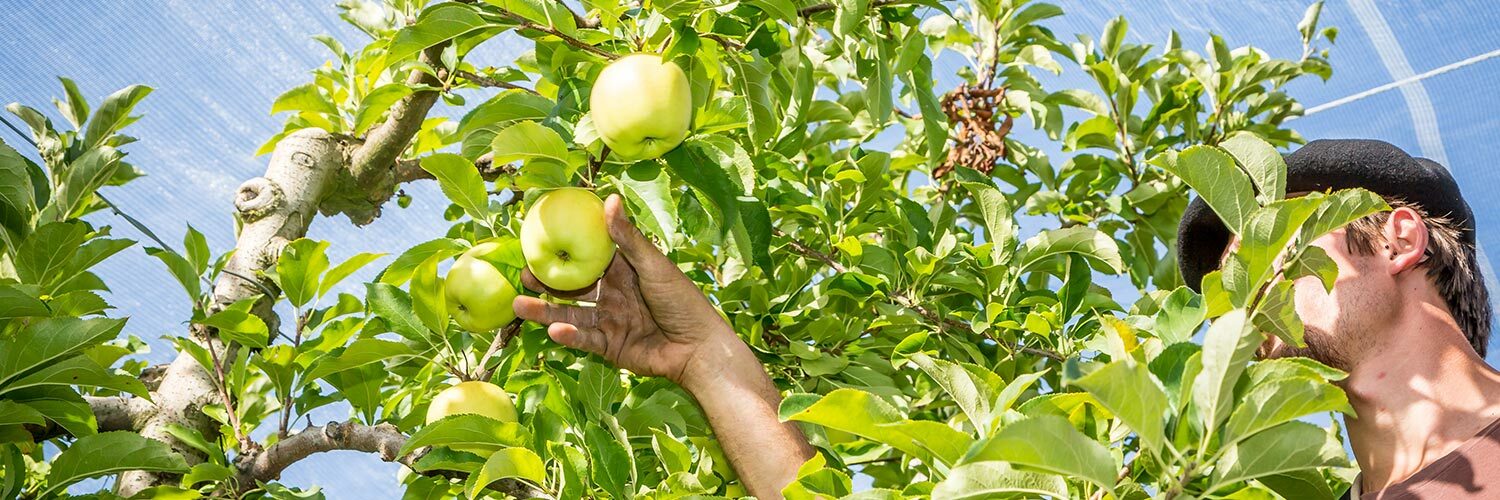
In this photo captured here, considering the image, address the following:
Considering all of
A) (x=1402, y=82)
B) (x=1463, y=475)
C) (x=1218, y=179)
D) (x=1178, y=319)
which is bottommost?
(x=1402, y=82)

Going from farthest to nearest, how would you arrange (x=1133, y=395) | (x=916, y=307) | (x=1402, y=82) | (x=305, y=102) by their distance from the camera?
1. (x=1402, y=82)
2. (x=305, y=102)
3. (x=916, y=307)
4. (x=1133, y=395)

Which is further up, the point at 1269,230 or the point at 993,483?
the point at 1269,230

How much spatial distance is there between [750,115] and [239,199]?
0.83m

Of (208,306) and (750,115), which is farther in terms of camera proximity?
(208,306)

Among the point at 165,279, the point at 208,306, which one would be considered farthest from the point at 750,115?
the point at 165,279

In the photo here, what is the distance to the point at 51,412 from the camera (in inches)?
45.3

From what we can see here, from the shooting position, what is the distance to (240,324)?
127 cm

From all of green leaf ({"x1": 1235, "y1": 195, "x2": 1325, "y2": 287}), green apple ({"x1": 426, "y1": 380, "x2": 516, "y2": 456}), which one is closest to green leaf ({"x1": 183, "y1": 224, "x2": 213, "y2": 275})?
green apple ({"x1": 426, "y1": 380, "x2": 516, "y2": 456})

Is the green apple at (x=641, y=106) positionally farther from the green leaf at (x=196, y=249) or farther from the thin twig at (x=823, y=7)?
the green leaf at (x=196, y=249)

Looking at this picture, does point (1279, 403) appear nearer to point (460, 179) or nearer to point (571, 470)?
point (571, 470)

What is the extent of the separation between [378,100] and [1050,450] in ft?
2.89

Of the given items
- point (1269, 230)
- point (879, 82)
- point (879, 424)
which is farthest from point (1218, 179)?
point (879, 82)

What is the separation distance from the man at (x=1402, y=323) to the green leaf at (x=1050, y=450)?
701 millimetres

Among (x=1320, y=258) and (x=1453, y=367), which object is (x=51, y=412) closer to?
(x=1320, y=258)
